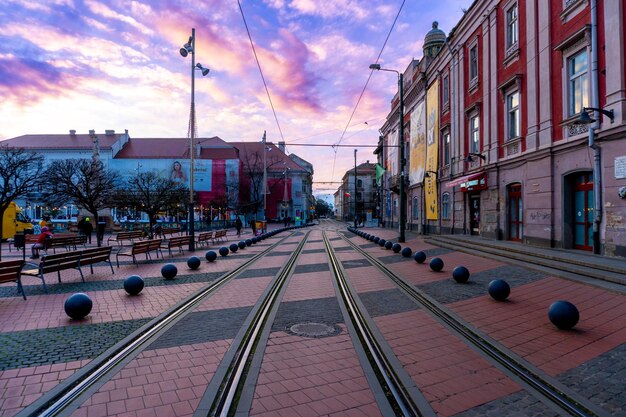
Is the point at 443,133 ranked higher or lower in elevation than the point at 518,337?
higher

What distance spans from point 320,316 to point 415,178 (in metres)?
24.8

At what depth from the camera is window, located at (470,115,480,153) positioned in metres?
21.5

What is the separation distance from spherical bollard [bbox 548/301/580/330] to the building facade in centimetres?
723

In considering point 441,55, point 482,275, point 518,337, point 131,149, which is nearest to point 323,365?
point 518,337

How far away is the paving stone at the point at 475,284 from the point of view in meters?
8.40

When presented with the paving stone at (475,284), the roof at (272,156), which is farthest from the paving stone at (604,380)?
the roof at (272,156)

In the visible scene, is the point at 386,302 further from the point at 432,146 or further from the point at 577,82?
the point at 432,146

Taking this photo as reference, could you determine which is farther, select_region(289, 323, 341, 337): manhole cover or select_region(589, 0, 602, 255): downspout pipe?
select_region(589, 0, 602, 255): downspout pipe

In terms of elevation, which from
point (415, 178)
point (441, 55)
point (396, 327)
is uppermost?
point (441, 55)

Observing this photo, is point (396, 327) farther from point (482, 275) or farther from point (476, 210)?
point (476, 210)

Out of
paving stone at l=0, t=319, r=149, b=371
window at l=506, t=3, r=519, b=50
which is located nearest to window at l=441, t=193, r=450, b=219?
window at l=506, t=3, r=519, b=50

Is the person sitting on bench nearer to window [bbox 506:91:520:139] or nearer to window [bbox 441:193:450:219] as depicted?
window [bbox 506:91:520:139]

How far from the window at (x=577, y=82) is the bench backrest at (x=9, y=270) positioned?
668 inches

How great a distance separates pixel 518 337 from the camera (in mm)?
5473
